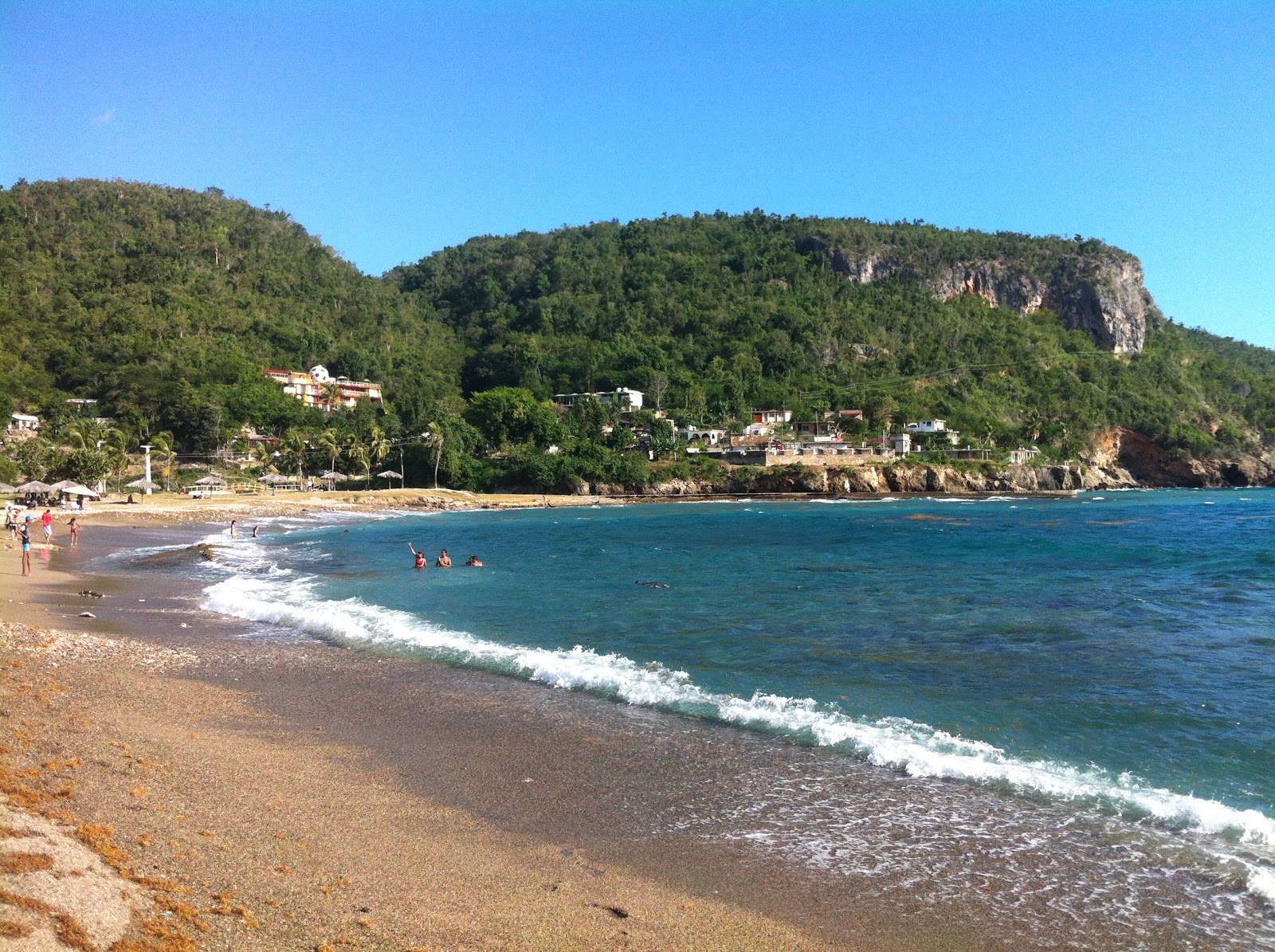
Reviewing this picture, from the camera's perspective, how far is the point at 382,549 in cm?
3466

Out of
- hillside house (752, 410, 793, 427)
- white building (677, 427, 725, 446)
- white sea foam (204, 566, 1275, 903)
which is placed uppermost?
hillside house (752, 410, 793, 427)

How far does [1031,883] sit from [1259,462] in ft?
485

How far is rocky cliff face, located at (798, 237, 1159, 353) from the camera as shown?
158 metres

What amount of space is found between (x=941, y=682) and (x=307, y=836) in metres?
9.43

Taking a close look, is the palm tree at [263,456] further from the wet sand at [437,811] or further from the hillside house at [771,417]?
the wet sand at [437,811]

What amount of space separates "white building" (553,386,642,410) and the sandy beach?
331 ft

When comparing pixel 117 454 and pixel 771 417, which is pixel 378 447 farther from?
pixel 771 417

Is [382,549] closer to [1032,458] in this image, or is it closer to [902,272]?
[1032,458]

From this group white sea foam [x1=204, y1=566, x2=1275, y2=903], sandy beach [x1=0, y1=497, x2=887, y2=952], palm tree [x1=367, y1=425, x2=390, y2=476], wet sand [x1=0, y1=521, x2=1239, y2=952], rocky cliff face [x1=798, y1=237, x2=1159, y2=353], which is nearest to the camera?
sandy beach [x1=0, y1=497, x2=887, y2=952]

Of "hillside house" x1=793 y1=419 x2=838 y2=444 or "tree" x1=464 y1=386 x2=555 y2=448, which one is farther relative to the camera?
"hillside house" x1=793 y1=419 x2=838 y2=444

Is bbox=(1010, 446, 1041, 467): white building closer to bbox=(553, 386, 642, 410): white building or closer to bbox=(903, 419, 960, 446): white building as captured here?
bbox=(903, 419, 960, 446): white building

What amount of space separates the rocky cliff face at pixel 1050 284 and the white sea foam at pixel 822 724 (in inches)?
6427

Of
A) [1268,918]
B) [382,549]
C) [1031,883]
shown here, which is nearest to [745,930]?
[1031,883]

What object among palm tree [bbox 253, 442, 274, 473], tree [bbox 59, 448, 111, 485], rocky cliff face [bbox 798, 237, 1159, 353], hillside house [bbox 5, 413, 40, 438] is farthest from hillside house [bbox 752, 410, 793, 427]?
hillside house [bbox 5, 413, 40, 438]
